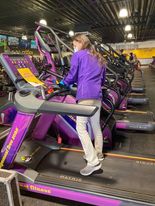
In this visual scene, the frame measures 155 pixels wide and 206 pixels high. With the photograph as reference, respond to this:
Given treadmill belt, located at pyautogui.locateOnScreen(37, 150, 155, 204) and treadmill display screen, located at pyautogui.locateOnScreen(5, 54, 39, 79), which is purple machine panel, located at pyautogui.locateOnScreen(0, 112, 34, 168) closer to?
treadmill belt, located at pyautogui.locateOnScreen(37, 150, 155, 204)

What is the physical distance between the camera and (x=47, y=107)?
185 centimetres

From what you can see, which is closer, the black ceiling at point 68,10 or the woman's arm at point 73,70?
the woman's arm at point 73,70

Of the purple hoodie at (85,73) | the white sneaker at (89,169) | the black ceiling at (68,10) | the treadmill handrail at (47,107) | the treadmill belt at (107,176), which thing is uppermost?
the black ceiling at (68,10)

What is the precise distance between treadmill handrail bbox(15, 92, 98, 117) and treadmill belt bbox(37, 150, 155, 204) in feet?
2.40

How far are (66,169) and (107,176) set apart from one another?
18.5 inches

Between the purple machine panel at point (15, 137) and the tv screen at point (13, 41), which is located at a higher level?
the tv screen at point (13, 41)

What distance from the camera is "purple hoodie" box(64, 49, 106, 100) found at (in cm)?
219

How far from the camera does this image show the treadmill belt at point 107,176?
1958 millimetres

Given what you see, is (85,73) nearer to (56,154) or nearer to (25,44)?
(56,154)

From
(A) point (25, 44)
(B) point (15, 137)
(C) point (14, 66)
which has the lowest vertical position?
(B) point (15, 137)

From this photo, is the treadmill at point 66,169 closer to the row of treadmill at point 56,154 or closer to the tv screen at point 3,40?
the row of treadmill at point 56,154

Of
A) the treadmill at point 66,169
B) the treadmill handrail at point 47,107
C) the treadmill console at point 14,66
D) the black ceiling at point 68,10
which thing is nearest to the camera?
the treadmill handrail at point 47,107

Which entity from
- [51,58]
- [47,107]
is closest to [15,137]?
[47,107]

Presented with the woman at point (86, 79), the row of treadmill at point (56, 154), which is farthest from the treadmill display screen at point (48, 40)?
the woman at point (86, 79)
